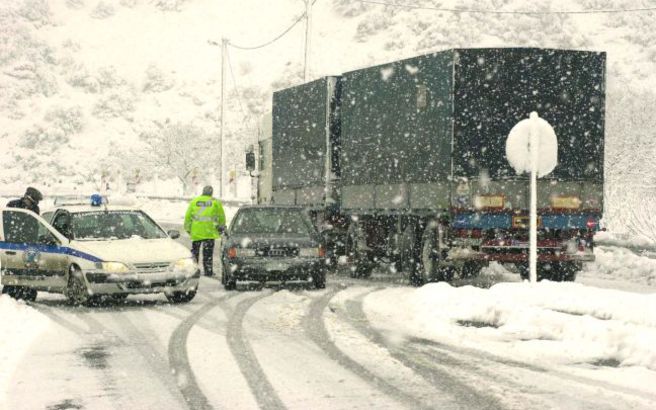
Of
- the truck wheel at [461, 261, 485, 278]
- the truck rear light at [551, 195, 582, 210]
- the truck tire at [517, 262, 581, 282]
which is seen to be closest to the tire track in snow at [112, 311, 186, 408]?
the truck rear light at [551, 195, 582, 210]

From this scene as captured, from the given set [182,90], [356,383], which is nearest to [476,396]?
[356,383]

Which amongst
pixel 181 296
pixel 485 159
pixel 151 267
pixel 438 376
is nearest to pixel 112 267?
pixel 151 267

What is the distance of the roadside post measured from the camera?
14.2 metres

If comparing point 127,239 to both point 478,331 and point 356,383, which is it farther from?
point 356,383

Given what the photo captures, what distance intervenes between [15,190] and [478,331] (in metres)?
67.8

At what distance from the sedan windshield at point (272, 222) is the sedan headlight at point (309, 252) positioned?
2.01 feet

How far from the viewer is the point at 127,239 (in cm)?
1528

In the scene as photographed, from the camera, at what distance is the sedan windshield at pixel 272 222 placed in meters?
17.8

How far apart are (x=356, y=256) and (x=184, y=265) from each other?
5415 millimetres

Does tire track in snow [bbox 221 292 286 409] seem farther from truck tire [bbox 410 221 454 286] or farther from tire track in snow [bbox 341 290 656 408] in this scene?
truck tire [bbox 410 221 454 286]

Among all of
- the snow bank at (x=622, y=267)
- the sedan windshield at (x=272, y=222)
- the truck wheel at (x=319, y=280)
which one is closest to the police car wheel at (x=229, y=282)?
the sedan windshield at (x=272, y=222)

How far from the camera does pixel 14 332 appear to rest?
11.7 meters

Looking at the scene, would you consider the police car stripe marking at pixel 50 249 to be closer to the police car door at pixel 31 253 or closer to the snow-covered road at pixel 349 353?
the police car door at pixel 31 253

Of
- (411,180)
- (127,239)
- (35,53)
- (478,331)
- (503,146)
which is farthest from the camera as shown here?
(35,53)
